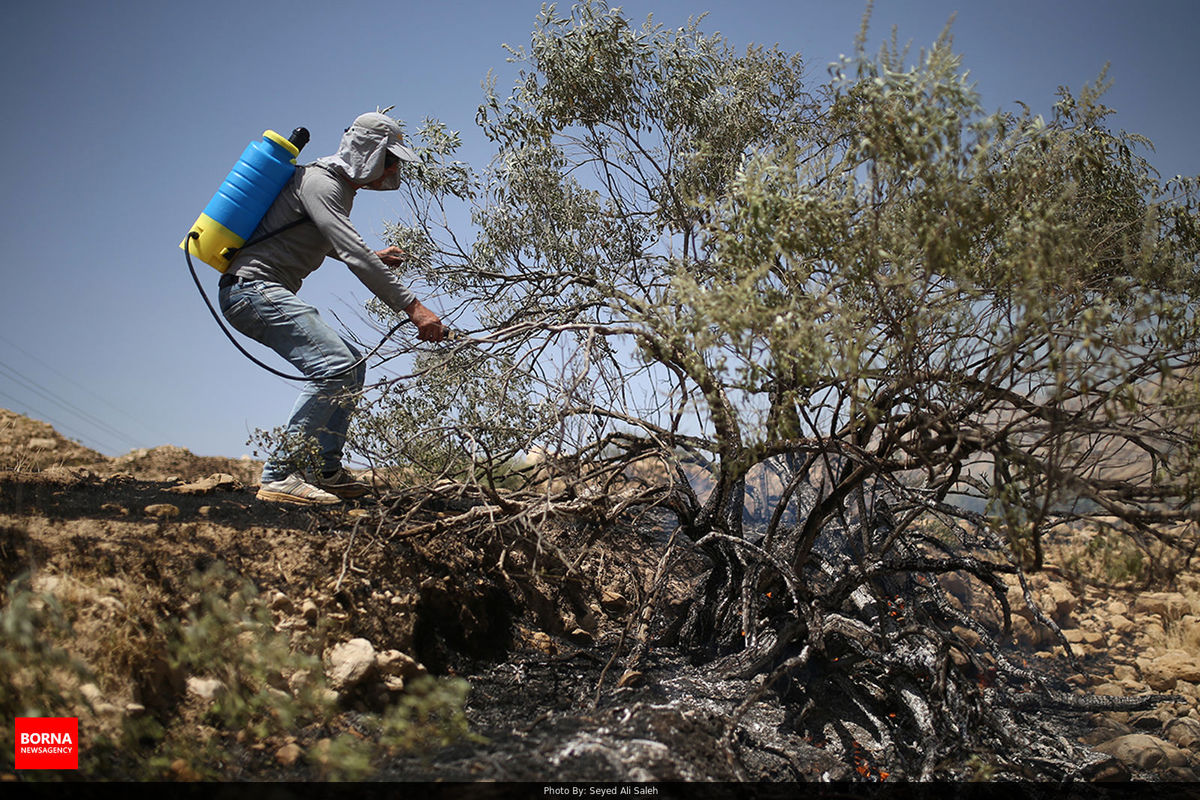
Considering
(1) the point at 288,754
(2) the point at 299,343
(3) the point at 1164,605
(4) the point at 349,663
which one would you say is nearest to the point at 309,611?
(4) the point at 349,663

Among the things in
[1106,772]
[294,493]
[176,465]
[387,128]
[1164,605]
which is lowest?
[1106,772]

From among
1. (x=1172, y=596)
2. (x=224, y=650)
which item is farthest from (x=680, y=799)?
(x=1172, y=596)

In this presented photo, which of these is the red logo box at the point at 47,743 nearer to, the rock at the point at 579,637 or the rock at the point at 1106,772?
the rock at the point at 579,637

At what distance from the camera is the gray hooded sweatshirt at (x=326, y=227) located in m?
4.21

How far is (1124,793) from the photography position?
146 inches

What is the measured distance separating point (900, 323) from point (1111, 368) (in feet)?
2.98

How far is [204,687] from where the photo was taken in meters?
2.92

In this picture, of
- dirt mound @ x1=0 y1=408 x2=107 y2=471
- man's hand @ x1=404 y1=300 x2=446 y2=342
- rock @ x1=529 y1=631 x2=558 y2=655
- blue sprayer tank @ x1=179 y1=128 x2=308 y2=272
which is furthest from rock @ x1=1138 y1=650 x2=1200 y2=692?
dirt mound @ x1=0 y1=408 x2=107 y2=471

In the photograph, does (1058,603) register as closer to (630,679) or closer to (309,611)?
(630,679)

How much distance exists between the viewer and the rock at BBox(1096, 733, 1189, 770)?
13.3 feet

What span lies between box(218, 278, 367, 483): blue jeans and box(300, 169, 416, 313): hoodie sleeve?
42cm

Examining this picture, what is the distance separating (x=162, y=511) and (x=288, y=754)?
6.37 ft

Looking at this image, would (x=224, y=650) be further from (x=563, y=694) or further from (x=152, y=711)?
(x=563, y=694)

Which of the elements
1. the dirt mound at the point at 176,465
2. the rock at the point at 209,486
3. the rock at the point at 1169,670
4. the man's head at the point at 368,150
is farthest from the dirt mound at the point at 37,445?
the rock at the point at 1169,670
